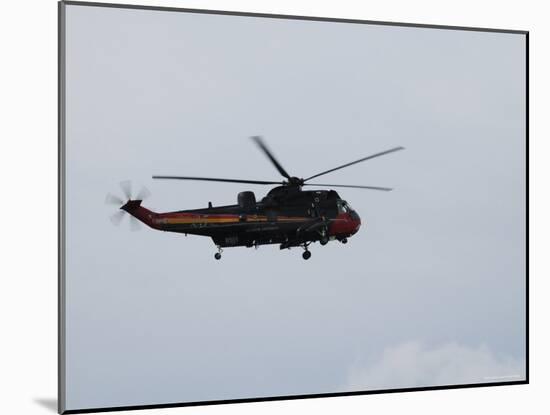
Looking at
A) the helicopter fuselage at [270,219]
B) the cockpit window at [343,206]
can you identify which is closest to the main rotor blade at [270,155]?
the helicopter fuselage at [270,219]

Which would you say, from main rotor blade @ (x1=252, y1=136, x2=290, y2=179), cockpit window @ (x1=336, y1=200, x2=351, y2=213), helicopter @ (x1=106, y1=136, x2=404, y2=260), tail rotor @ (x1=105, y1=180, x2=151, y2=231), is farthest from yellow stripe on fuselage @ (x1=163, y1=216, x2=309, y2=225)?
cockpit window @ (x1=336, y1=200, x2=351, y2=213)

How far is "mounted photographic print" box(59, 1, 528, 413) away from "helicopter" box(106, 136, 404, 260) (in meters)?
0.01

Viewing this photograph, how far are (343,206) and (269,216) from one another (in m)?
0.65

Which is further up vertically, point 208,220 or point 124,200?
point 124,200

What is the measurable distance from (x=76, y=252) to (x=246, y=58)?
205 cm

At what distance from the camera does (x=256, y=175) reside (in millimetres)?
8414

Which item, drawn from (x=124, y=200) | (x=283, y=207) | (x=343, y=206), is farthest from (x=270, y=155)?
(x=124, y=200)

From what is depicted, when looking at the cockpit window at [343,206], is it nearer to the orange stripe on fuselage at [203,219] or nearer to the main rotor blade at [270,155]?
the main rotor blade at [270,155]

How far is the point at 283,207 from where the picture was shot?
27.8 feet

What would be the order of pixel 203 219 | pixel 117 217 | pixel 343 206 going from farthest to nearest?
pixel 343 206
pixel 203 219
pixel 117 217

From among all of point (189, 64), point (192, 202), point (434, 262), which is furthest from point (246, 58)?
point (434, 262)

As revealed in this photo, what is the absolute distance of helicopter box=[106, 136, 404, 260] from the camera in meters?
8.08

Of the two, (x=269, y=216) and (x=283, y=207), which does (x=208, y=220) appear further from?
(x=283, y=207)

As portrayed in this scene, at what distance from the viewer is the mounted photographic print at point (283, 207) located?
26.0ft
